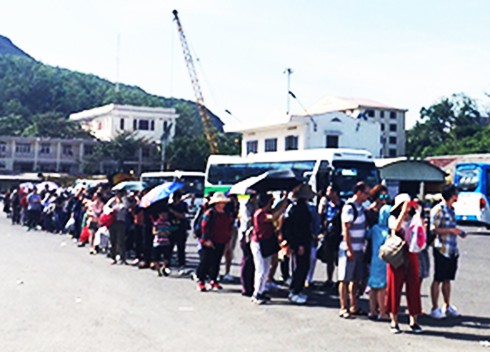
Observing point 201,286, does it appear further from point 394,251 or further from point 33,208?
point 33,208

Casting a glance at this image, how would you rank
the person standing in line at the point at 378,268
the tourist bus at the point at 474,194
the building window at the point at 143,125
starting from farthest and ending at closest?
the building window at the point at 143,125
the tourist bus at the point at 474,194
the person standing in line at the point at 378,268

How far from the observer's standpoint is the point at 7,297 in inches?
424

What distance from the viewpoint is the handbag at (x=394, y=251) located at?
823 centimetres

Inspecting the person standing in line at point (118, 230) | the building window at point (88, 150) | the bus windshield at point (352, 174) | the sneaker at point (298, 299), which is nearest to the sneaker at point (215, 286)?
the sneaker at point (298, 299)

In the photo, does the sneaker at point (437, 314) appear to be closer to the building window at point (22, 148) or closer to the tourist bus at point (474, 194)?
the tourist bus at point (474, 194)

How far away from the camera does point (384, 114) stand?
10981cm

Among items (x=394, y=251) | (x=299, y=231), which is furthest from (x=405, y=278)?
(x=299, y=231)

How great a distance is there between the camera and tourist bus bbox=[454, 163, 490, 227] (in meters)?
28.5

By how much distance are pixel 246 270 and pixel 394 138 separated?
101 m

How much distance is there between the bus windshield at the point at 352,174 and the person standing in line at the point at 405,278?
16690 mm

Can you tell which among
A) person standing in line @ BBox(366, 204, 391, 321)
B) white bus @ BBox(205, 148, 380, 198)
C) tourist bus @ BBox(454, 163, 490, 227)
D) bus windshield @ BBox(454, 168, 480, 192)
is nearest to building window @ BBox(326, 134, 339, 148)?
white bus @ BBox(205, 148, 380, 198)

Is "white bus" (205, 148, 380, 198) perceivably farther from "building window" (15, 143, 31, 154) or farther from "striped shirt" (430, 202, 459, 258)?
"building window" (15, 143, 31, 154)

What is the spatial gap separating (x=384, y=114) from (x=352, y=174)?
87.1m

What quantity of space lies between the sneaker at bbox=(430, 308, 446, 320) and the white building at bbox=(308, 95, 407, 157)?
98191mm
